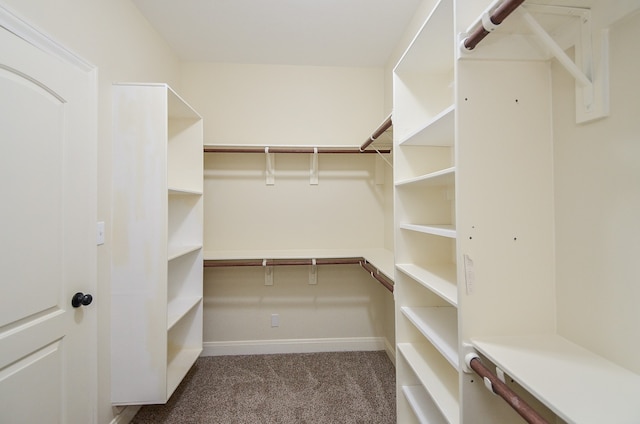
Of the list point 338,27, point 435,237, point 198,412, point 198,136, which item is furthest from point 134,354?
point 338,27

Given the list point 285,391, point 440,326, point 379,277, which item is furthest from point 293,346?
point 440,326

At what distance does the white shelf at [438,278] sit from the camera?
0.99 metres

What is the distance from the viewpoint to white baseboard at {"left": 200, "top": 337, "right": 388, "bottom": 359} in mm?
2402

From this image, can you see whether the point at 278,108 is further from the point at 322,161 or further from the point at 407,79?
the point at 407,79

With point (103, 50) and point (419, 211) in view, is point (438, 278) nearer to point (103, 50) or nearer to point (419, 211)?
point (419, 211)

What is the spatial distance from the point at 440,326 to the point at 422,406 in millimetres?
453

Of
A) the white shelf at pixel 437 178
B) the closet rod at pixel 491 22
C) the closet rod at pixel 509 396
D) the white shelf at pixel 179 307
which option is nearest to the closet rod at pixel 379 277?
the white shelf at pixel 437 178

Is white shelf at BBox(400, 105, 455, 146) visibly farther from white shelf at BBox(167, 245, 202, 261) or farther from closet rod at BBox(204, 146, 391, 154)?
white shelf at BBox(167, 245, 202, 261)

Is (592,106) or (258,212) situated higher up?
(592,106)

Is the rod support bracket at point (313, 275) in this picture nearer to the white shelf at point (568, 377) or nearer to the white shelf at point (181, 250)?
the white shelf at point (181, 250)

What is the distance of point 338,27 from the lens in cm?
196

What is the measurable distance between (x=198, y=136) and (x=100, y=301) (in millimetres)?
1340

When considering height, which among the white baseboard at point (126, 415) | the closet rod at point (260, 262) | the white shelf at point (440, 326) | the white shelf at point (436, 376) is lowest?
the white baseboard at point (126, 415)

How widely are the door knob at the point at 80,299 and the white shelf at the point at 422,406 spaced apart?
5.69 feet
